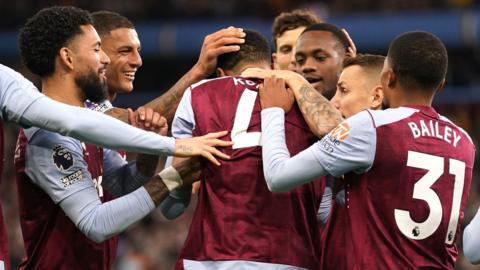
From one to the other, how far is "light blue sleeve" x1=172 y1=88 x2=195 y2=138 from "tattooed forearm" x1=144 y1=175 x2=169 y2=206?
0.93 ft

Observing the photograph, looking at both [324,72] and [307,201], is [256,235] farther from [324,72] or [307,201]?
[324,72]

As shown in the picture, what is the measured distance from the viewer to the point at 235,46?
5.51 metres

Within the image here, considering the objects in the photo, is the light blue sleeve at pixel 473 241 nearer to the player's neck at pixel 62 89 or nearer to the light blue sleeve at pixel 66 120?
the light blue sleeve at pixel 66 120

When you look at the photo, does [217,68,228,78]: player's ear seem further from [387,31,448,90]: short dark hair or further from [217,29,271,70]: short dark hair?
[387,31,448,90]: short dark hair

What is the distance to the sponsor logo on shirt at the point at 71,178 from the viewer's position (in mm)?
5328

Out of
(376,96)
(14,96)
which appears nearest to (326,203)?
(376,96)

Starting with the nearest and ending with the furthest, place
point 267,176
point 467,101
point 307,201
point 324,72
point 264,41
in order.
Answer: point 267,176 < point 307,201 < point 264,41 < point 324,72 < point 467,101

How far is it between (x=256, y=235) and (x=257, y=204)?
0.16 meters

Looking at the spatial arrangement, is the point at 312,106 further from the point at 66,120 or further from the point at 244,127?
the point at 66,120

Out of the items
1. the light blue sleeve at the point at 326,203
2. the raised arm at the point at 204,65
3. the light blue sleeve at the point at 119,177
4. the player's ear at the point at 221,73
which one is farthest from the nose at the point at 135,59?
the light blue sleeve at the point at 326,203

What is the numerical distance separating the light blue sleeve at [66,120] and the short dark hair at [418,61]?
4.11 ft

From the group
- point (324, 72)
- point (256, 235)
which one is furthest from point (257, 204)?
point (324, 72)

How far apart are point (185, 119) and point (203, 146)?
31 cm

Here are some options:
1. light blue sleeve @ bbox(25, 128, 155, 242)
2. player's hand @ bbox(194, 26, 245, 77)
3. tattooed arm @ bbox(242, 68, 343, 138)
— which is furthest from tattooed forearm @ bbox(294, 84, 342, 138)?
light blue sleeve @ bbox(25, 128, 155, 242)
